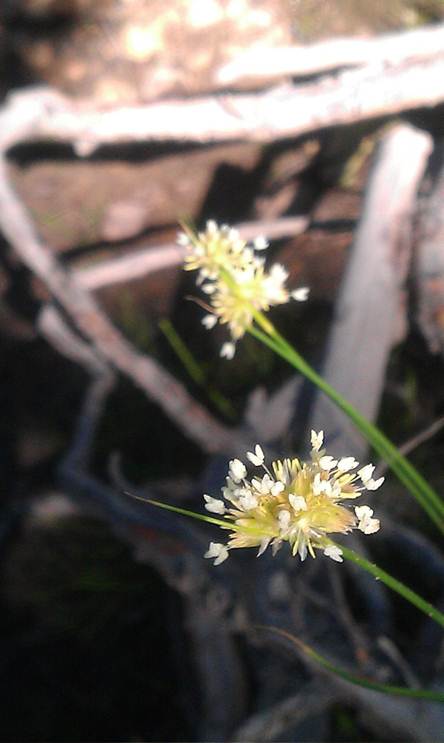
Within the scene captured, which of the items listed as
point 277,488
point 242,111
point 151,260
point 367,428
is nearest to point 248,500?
point 277,488

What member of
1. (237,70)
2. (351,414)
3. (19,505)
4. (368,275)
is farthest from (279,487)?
(19,505)

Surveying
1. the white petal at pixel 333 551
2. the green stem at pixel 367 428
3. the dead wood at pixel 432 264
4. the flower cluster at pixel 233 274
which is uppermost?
the dead wood at pixel 432 264

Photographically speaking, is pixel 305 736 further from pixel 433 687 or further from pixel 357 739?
pixel 433 687

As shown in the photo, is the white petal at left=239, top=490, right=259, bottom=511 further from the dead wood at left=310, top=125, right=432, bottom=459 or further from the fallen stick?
the fallen stick

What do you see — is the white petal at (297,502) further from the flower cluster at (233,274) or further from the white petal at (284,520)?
the flower cluster at (233,274)

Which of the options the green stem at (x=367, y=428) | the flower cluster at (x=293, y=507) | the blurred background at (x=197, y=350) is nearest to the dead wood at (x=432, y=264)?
the blurred background at (x=197, y=350)

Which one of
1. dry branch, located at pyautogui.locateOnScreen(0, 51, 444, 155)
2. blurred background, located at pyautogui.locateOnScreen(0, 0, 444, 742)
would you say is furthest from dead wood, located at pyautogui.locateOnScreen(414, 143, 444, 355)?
dry branch, located at pyautogui.locateOnScreen(0, 51, 444, 155)

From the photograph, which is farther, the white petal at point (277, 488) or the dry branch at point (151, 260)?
the dry branch at point (151, 260)
